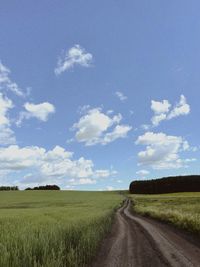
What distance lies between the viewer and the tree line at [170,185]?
526 ft

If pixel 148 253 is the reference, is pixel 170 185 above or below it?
above

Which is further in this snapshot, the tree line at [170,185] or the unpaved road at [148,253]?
the tree line at [170,185]

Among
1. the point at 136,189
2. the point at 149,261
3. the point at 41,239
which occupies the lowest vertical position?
the point at 149,261

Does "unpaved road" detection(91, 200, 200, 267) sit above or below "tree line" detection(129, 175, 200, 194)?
below

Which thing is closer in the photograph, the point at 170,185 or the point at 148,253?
the point at 148,253

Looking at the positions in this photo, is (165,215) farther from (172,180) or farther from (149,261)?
(172,180)

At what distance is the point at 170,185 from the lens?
16638cm

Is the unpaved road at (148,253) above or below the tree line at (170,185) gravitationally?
below

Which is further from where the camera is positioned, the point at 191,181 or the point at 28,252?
the point at 191,181

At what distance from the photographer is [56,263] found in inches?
419

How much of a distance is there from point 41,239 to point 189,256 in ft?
16.7

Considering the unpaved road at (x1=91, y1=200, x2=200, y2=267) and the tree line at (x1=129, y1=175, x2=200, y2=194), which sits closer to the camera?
the unpaved road at (x1=91, y1=200, x2=200, y2=267)

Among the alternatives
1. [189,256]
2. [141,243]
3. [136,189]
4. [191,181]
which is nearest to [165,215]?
[141,243]

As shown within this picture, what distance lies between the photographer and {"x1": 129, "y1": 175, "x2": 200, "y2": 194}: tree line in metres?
160
